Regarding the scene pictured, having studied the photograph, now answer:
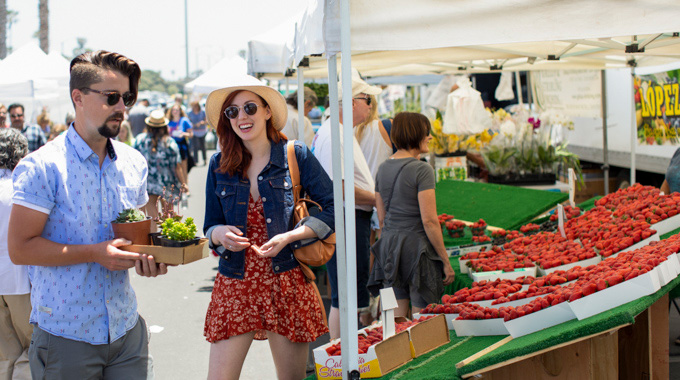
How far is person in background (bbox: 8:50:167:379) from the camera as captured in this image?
88.8 inches

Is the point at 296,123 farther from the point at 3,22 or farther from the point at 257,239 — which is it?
the point at 3,22

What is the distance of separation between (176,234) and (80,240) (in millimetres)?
336

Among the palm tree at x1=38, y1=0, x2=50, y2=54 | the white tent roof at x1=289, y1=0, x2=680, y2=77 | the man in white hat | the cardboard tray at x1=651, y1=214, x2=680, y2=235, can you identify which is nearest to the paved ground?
the man in white hat

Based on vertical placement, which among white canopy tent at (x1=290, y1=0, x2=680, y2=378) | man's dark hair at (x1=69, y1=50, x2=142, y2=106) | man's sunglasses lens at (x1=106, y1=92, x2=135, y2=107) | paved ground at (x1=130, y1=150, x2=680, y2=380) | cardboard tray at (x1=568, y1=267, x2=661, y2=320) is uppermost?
white canopy tent at (x1=290, y1=0, x2=680, y2=378)

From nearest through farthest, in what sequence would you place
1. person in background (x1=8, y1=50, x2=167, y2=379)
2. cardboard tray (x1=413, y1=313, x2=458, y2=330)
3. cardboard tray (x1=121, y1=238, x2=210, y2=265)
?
1. person in background (x1=8, y1=50, x2=167, y2=379)
2. cardboard tray (x1=121, y1=238, x2=210, y2=265)
3. cardboard tray (x1=413, y1=313, x2=458, y2=330)

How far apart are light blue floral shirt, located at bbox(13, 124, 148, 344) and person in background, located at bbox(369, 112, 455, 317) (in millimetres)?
2150

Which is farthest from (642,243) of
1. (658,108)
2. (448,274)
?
(658,108)

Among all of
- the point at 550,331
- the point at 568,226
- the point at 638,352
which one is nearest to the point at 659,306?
the point at 638,352

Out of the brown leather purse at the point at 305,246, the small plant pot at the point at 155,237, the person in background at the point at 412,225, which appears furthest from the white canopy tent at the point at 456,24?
the person in background at the point at 412,225

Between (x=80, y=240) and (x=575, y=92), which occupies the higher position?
(x=575, y=92)

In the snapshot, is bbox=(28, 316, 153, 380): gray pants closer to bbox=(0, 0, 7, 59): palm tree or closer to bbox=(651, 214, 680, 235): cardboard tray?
bbox=(651, 214, 680, 235): cardboard tray

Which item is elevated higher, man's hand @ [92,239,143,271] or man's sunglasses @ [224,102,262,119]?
man's sunglasses @ [224,102,262,119]

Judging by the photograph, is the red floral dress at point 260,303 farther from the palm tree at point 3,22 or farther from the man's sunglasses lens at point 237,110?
the palm tree at point 3,22

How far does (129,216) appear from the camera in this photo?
2412 millimetres
